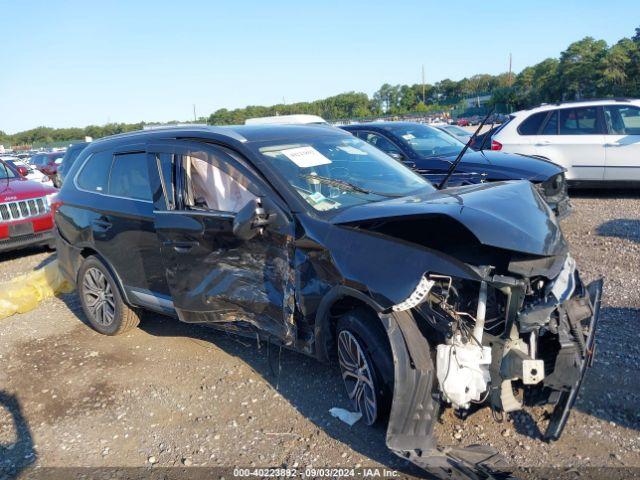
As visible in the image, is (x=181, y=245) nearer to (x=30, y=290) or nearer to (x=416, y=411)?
(x=416, y=411)

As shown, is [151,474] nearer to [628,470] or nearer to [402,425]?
[402,425]

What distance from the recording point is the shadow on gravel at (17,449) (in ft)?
10.9

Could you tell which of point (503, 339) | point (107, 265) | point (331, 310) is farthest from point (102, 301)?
point (503, 339)

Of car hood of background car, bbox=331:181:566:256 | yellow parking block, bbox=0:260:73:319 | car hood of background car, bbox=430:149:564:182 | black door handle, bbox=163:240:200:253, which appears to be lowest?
yellow parking block, bbox=0:260:73:319

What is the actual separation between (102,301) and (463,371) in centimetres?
376

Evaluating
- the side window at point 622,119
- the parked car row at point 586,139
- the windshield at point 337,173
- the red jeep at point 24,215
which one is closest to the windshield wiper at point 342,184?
the windshield at point 337,173

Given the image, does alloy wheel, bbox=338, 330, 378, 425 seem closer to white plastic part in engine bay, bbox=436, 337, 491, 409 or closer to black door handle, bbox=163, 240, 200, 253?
white plastic part in engine bay, bbox=436, 337, 491, 409

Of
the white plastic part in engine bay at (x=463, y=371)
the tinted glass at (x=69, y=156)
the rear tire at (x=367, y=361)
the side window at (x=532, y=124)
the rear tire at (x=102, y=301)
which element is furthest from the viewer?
the tinted glass at (x=69, y=156)

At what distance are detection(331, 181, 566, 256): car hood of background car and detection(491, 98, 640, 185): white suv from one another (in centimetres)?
689

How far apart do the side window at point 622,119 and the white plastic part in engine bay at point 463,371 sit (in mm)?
8293

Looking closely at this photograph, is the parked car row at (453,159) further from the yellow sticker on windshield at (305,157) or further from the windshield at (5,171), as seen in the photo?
the windshield at (5,171)

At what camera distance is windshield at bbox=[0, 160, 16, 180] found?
948 centimetres

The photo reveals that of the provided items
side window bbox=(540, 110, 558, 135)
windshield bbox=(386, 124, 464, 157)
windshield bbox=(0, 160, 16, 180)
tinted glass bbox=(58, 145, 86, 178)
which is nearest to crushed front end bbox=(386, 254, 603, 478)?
windshield bbox=(386, 124, 464, 157)

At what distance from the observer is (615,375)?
12.2 ft
